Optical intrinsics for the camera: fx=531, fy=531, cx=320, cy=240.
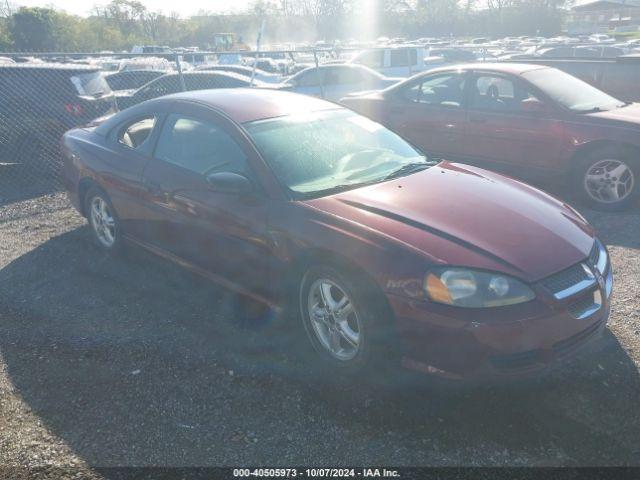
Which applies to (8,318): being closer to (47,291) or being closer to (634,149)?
(47,291)

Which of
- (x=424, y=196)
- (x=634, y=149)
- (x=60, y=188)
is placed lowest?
(x=60, y=188)

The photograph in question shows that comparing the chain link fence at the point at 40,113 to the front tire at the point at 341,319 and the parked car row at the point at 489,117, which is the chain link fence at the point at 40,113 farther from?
the front tire at the point at 341,319

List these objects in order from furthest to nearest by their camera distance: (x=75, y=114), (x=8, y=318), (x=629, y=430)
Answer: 1. (x=75, y=114)
2. (x=8, y=318)
3. (x=629, y=430)

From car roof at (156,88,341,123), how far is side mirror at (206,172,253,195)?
1.94ft

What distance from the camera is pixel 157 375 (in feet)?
10.7

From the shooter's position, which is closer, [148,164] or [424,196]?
[424,196]

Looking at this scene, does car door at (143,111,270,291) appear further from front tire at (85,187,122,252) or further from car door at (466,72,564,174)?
car door at (466,72,564,174)

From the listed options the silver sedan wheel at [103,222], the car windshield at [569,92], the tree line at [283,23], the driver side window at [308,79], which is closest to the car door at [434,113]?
the car windshield at [569,92]

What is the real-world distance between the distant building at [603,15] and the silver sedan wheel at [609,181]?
199 feet

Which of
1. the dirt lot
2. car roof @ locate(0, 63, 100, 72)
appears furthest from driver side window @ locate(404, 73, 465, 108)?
car roof @ locate(0, 63, 100, 72)

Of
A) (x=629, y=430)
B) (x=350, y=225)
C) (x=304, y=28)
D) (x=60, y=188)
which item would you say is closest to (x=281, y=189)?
(x=350, y=225)

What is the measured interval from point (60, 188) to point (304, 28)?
73520mm

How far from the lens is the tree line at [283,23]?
41.5 m

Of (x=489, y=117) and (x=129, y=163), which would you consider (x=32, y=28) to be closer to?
(x=489, y=117)
